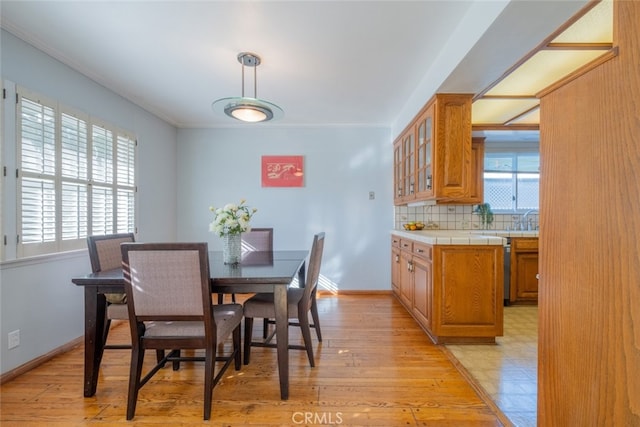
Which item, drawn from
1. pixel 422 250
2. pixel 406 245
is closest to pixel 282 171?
pixel 406 245

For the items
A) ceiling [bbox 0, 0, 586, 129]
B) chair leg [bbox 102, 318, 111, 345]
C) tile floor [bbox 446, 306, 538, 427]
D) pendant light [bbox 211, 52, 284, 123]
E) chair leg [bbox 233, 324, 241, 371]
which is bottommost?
tile floor [bbox 446, 306, 538, 427]

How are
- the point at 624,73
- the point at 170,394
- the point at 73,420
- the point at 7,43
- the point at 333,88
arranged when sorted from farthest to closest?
the point at 333,88, the point at 7,43, the point at 170,394, the point at 73,420, the point at 624,73

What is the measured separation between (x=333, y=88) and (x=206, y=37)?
4.09ft

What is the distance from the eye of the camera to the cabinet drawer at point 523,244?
10.5 ft

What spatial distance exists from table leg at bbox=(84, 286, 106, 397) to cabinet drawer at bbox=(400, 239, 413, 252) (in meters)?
2.60

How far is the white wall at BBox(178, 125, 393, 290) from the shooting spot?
12.7 ft

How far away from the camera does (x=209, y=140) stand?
13.0 feet

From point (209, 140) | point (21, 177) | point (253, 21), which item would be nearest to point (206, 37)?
point (253, 21)

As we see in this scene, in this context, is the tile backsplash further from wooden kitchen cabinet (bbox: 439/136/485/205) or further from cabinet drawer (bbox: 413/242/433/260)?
cabinet drawer (bbox: 413/242/433/260)

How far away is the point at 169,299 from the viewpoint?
1.51m

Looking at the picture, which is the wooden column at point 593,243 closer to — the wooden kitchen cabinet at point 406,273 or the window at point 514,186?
the wooden kitchen cabinet at point 406,273

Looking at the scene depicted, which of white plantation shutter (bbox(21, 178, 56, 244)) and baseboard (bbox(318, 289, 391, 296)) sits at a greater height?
white plantation shutter (bbox(21, 178, 56, 244))

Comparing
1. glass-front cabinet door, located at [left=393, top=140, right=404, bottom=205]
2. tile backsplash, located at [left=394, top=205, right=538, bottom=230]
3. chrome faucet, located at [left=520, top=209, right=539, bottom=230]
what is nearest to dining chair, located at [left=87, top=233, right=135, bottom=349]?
glass-front cabinet door, located at [left=393, top=140, right=404, bottom=205]

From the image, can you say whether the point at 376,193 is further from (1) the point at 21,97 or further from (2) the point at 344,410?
(1) the point at 21,97
